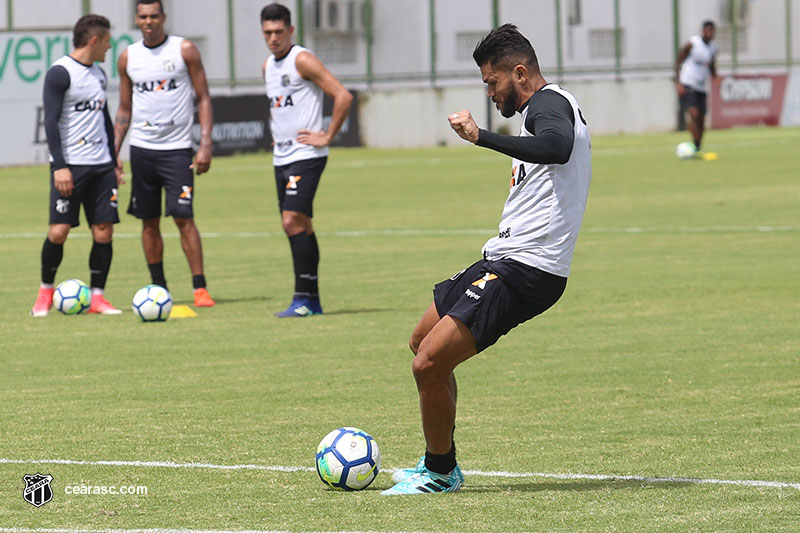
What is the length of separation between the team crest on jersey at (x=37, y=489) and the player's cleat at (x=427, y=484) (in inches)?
53.2

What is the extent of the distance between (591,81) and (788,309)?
110ft

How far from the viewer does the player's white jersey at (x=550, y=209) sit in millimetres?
6352

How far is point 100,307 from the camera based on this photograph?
41.4ft

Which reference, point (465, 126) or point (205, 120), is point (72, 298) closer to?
point (205, 120)

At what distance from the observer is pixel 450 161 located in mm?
33125

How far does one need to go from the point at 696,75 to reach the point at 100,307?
2130 cm

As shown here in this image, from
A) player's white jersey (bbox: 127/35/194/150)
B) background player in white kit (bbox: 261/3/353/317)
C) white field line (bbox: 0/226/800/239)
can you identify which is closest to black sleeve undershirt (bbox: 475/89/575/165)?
background player in white kit (bbox: 261/3/353/317)

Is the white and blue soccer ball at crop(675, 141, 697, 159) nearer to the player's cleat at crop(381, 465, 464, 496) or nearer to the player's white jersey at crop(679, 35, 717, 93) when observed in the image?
the player's white jersey at crop(679, 35, 717, 93)

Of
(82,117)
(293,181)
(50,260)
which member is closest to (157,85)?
(82,117)

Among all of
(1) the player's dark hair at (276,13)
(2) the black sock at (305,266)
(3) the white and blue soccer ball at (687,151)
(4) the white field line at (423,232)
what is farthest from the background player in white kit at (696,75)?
(2) the black sock at (305,266)

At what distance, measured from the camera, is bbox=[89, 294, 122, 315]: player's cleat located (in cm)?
1257

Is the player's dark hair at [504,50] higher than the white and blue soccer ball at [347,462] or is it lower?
higher

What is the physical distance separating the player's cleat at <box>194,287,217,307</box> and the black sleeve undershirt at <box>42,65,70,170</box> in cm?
154

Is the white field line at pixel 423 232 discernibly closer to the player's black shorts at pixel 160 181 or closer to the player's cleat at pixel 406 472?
the player's black shorts at pixel 160 181
